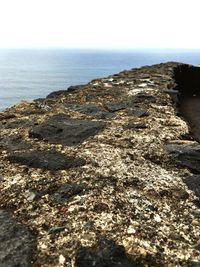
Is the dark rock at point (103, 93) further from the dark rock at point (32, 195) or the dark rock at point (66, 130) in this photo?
the dark rock at point (32, 195)

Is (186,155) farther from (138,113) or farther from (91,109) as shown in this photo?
(91,109)

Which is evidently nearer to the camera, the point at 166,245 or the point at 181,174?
the point at 166,245

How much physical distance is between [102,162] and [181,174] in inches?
50.1

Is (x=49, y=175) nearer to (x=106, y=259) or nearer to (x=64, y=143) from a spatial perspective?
(x=64, y=143)

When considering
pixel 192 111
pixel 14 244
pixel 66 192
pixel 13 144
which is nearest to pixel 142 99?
pixel 192 111

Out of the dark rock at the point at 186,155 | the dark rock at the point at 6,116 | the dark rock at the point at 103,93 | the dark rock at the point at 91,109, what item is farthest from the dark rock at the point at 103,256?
the dark rock at the point at 103,93

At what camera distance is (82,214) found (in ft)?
15.9

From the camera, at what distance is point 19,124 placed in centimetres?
849

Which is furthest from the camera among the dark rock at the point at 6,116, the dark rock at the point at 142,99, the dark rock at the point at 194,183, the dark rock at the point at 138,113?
the dark rock at the point at 142,99

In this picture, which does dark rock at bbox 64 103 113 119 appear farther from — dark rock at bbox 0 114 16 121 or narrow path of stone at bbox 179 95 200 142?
narrow path of stone at bbox 179 95 200 142

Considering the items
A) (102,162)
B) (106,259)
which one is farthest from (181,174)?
(106,259)

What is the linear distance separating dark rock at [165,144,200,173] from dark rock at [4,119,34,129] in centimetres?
309

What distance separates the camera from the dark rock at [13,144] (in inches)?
280

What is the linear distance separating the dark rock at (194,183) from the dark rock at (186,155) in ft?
1.09
